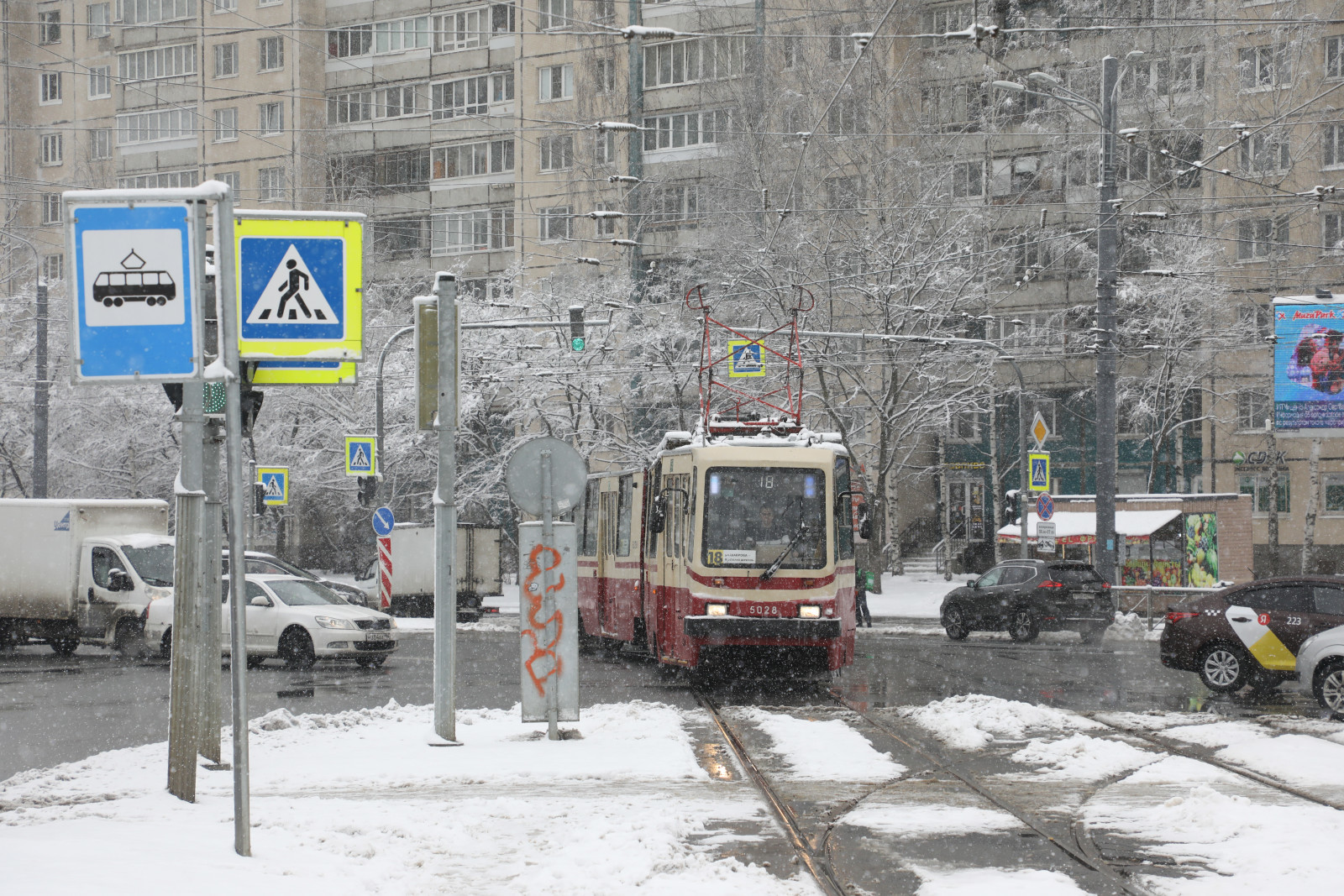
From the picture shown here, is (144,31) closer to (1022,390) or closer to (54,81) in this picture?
(54,81)

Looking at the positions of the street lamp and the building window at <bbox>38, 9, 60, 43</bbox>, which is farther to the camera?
the building window at <bbox>38, 9, 60, 43</bbox>

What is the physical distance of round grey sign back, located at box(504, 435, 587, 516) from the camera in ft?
41.2

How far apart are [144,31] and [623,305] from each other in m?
42.9

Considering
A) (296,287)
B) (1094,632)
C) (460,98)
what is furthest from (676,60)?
(296,287)

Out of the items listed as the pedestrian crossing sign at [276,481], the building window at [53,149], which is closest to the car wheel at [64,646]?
the pedestrian crossing sign at [276,481]

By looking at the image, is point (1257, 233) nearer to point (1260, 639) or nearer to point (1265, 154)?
point (1265, 154)

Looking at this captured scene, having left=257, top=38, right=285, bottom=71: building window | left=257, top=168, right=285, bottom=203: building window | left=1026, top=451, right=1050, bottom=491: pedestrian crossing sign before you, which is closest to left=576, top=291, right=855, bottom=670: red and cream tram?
left=1026, top=451, right=1050, bottom=491: pedestrian crossing sign

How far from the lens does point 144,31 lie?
67062mm

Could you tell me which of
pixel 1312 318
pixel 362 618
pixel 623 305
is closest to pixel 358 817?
pixel 362 618

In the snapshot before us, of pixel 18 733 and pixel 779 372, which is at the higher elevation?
pixel 779 372

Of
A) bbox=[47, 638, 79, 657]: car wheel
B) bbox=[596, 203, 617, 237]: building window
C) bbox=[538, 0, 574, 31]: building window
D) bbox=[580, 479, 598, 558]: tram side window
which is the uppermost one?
bbox=[538, 0, 574, 31]: building window

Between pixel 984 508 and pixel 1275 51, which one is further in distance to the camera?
pixel 984 508

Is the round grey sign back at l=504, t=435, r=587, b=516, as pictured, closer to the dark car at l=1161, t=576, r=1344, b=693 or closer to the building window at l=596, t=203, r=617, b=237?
the dark car at l=1161, t=576, r=1344, b=693

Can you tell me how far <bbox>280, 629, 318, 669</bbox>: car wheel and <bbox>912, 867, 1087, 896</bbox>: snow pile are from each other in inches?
627
